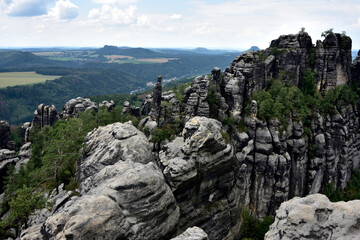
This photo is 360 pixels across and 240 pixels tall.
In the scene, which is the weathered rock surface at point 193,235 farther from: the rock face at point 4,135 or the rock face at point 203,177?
the rock face at point 4,135

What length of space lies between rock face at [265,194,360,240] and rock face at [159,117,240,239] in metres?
10.5

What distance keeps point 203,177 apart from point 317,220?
42.6ft

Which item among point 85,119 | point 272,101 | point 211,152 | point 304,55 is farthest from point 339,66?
point 85,119

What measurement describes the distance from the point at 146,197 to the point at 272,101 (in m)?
50.6

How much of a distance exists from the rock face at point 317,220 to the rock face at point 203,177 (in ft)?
34.4

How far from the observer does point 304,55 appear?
72.9 meters

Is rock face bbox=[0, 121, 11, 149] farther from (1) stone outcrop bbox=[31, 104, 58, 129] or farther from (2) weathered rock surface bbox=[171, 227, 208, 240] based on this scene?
(2) weathered rock surface bbox=[171, 227, 208, 240]

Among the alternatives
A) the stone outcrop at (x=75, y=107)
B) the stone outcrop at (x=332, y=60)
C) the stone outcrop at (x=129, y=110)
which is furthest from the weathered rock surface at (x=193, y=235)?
the stone outcrop at (x=332, y=60)

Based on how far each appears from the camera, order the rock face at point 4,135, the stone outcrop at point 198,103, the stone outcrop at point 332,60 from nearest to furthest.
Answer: the stone outcrop at point 198,103
the rock face at point 4,135
the stone outcrop at point 332,60

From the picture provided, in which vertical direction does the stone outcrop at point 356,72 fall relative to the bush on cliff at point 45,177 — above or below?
above

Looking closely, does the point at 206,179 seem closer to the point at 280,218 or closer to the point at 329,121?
the point at 280,218

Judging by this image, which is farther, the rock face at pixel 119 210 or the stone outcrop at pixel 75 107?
the stone outcrop at pixel 75 107

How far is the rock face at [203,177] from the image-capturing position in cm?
2416

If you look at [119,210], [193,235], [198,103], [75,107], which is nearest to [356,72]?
[198,103]
